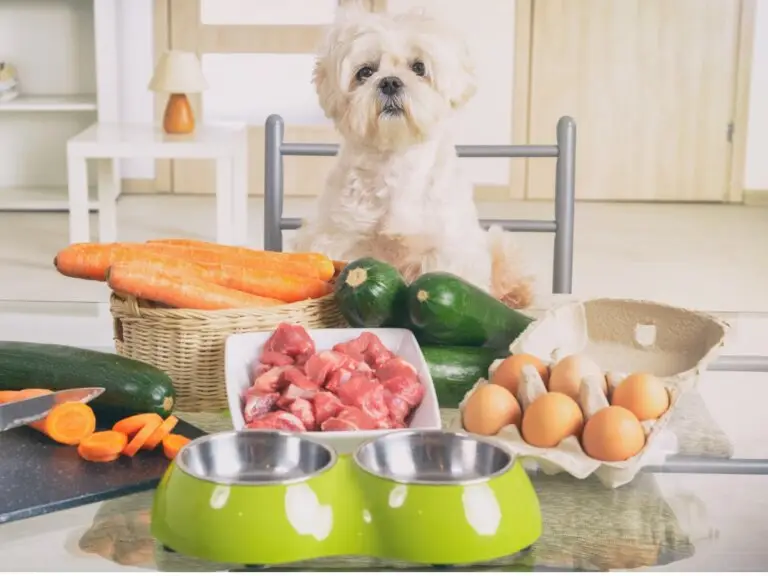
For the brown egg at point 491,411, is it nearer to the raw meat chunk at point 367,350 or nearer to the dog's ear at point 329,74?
the raw meat chunk at point 367,350

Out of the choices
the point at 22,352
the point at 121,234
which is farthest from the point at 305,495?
the point at 121,234

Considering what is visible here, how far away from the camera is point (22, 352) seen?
1.24 metres

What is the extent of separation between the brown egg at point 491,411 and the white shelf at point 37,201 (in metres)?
5.09

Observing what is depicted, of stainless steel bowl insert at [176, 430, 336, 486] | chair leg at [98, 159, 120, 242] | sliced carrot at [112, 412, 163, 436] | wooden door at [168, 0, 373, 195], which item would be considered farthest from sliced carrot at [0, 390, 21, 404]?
wooden door at [168, 0, 373, 195]

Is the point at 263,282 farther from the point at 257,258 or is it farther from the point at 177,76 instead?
the point at 177,76

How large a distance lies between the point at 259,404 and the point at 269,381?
0.03 meters

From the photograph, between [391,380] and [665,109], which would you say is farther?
[665,109]

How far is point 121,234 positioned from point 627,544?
192 inches

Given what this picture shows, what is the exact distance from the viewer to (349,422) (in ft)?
3.40

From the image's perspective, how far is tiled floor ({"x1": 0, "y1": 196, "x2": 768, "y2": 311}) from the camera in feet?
15.1

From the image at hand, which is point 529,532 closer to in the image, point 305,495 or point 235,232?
point 305,495

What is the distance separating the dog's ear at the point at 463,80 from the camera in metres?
2.21

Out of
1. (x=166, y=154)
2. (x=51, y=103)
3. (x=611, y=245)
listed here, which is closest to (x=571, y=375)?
(x=166, y=154)

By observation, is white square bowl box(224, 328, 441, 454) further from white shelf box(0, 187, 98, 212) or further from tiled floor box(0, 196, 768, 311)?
white shelf box(0, 187, 98, 212)
